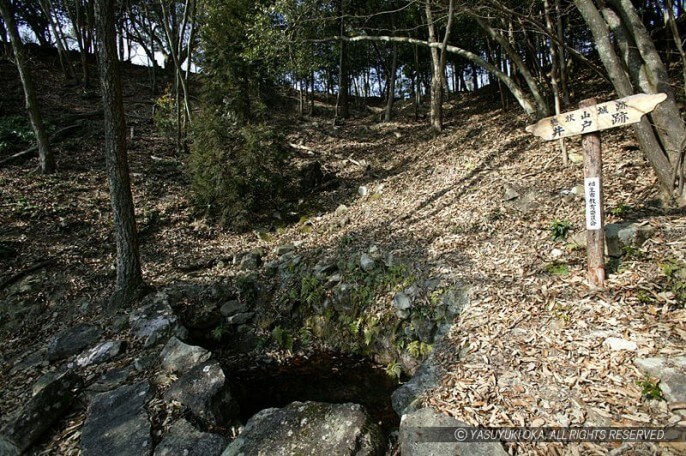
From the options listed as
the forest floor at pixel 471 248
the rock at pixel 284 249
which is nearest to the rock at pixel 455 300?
the forest floor at pixel 471 248

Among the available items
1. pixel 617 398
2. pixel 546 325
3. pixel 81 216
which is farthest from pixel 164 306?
pixel 617 398

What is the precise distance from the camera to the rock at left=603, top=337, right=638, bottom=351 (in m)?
3.35

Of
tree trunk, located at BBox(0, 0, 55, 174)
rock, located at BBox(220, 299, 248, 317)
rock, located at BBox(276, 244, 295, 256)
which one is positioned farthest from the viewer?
tree trunk, located at BBox(0, 0, 55, 174)

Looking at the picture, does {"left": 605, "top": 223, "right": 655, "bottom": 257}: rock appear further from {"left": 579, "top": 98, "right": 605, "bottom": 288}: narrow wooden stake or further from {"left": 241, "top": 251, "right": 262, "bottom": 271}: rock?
{"left": 241, "top": 251, "right": 262, "bottom": 271}: rock

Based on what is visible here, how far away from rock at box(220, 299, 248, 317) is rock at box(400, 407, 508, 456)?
429 centimetres

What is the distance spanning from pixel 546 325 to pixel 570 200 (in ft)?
8.92

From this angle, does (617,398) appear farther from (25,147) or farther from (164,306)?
(25,147)

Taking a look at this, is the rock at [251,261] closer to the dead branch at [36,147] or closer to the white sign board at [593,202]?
the white sign board at [593,202]

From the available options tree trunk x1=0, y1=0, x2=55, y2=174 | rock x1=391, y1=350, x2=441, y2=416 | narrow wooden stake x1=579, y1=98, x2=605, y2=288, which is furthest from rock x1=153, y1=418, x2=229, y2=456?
tree trunk x1=0, y1=0, x2=55, y2=174

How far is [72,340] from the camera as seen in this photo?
17.7ft

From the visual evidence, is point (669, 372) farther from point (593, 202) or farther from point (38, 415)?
point (38, 415)

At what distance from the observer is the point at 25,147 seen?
37.6 ft

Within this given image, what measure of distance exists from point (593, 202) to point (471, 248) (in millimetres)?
2044

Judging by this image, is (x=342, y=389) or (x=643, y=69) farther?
(x=643, y=69)
